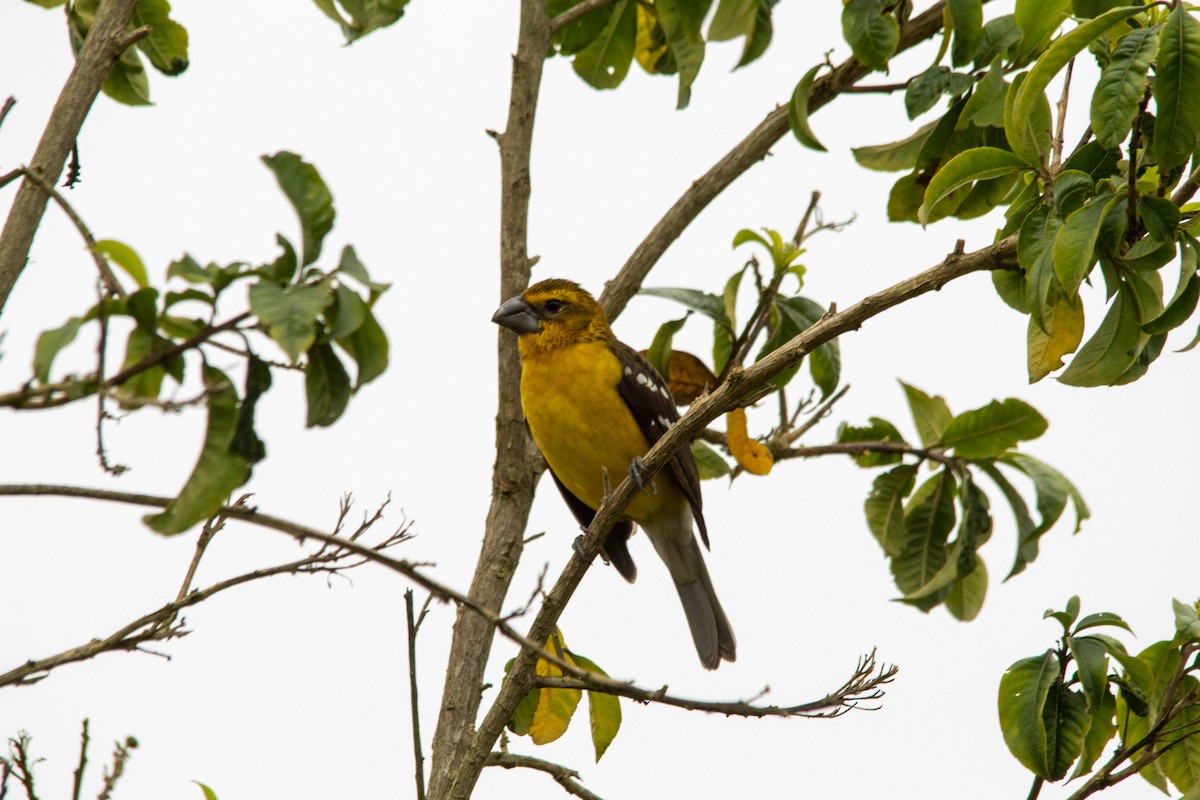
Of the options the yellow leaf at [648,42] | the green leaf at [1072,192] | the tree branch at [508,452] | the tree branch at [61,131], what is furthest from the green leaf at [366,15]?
the green leaf at [1072,192]

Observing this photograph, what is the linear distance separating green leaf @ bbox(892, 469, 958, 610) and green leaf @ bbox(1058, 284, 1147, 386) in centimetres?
190

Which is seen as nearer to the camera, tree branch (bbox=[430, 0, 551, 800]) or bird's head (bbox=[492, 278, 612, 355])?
tree branch (bbox=[430, 0, 551, 800])

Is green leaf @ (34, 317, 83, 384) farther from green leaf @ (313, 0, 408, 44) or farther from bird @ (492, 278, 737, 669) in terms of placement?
bird @ (492, 278, 737, 669)

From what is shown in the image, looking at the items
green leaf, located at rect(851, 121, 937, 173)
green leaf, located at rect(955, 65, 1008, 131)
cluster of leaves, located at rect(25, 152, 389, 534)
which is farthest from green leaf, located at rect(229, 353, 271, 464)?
green leaf, located at rect(851, 121, 937, 173)

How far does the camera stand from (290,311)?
177cm

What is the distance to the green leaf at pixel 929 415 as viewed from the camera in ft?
15.9

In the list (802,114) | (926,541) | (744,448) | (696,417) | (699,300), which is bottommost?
(696,417)

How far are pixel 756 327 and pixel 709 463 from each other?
0.82 m


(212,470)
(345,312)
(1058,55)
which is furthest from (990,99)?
(212,470)

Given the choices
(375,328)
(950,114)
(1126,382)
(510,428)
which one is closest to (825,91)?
(950,114)

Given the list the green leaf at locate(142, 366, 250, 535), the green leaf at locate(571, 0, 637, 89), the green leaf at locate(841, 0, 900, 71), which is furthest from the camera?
the green leaf at locate(571, 0, 637, 89)

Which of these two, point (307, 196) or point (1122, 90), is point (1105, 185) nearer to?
point (1122, 90)

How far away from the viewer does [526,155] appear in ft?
15.9

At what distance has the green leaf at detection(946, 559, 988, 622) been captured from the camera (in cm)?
505
